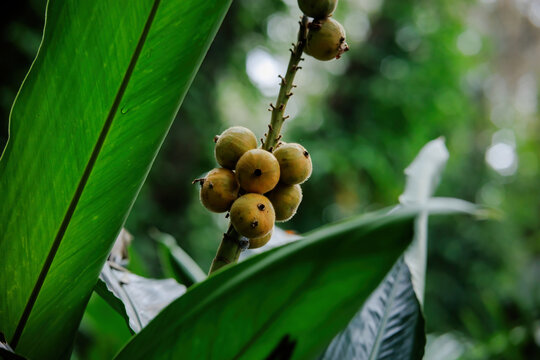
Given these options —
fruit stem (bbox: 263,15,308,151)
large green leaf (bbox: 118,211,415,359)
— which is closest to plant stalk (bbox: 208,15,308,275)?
fruit stem (bbox: 263,15,308,151)

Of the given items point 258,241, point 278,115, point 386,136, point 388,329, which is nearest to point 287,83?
point 278,115

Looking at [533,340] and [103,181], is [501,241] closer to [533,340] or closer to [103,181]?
[533,340]

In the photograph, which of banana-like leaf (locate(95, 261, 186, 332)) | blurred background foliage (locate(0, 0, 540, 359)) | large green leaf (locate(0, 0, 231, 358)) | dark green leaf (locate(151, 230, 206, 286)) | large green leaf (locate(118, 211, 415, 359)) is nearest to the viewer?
large green leaf (locate(118, 211, 415, 359))

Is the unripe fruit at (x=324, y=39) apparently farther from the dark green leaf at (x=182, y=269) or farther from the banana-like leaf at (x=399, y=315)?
the dark green leaf at (x=182, y=269)

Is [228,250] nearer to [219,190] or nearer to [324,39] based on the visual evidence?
[219,190]

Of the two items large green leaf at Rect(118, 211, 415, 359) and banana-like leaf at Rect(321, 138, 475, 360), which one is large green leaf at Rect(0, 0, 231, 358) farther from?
banana-like leaf at Rect(321, 138, 475, 360)

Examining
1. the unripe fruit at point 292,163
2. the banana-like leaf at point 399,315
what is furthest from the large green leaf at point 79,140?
the banana-like leaf at point 399,315
